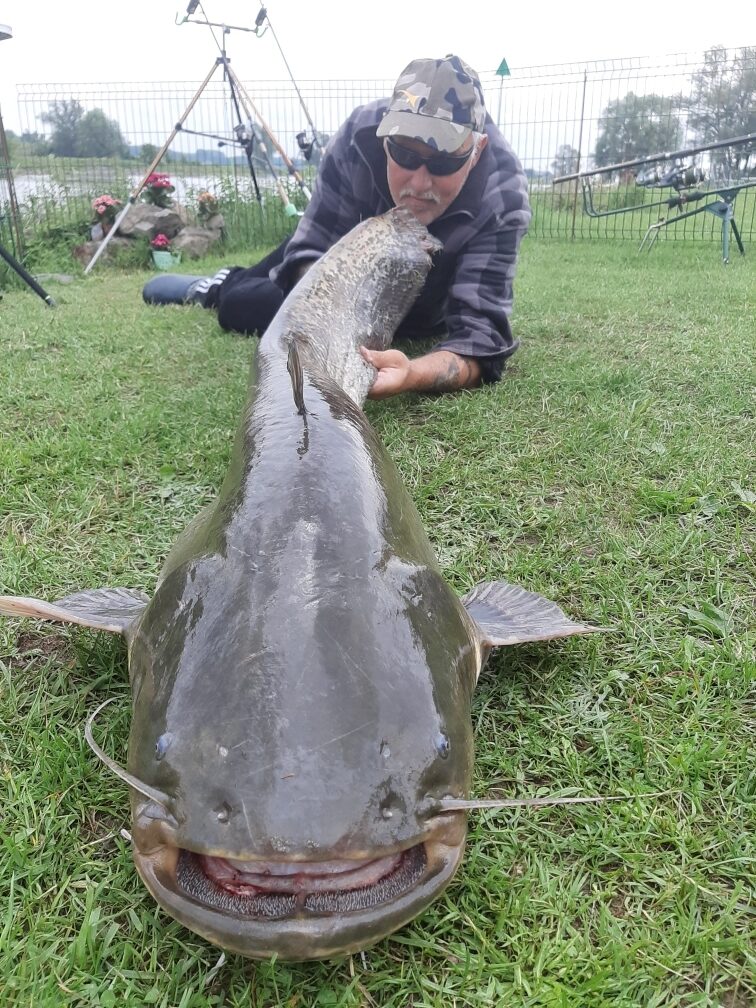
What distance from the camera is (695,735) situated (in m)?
1.52

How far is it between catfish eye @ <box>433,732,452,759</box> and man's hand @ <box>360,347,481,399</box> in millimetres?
2153

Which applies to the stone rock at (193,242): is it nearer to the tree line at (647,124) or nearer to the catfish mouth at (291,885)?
the tree line at (647,124)

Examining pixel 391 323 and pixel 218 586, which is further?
pixel 391 323

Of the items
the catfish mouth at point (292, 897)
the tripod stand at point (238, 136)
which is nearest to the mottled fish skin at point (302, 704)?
the catfish mouth at point (292, 897)

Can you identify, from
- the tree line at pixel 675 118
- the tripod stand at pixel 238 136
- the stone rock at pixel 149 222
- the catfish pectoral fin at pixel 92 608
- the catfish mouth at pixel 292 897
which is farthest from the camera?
the tree line at pixel 675 118

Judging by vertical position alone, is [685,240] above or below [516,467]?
above

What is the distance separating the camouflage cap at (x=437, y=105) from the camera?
137 inches

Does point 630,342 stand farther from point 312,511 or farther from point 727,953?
point 727,953

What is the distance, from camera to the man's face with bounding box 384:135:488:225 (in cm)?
358

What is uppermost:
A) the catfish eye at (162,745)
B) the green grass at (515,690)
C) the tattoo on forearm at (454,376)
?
the tattoo on forearm at (454,376)

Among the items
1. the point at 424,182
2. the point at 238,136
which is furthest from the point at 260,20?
the point at 424,182

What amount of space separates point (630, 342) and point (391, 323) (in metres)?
1.58

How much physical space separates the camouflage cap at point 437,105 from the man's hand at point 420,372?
0.99 m

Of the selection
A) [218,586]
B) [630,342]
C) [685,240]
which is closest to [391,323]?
[630,342]
